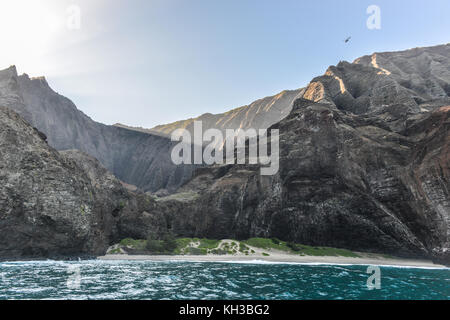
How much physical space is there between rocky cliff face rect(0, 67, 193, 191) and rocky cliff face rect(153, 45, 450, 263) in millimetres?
73674

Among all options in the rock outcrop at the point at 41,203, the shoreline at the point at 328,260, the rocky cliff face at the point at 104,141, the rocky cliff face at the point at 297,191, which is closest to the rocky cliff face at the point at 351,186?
the rocky cliff face at the point at 297,191

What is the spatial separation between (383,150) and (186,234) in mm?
62981

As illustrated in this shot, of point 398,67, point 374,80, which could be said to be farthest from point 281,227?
point 398,67

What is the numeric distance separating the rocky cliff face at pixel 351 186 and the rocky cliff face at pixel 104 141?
73.7 metres

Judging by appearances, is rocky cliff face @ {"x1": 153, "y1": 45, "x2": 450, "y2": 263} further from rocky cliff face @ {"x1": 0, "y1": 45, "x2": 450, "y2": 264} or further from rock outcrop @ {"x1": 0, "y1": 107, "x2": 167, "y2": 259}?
rock outcrop @ {"x1": 0, "y1": 107, "x2": 167, "y2": 259}

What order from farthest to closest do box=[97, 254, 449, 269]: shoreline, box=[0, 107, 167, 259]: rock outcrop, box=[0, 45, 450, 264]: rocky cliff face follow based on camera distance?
box=[97, 254, 449, 269]: shoreline < box=[0, 45, 450, 264]: rocky cliff face < box=[0, 107, 167, 259]: rock outcrop

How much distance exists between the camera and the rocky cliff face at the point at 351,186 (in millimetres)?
55812

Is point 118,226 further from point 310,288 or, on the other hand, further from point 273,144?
point 310,288

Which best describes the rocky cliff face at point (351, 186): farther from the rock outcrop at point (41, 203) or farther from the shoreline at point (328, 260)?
the rock outcrop at point (41, 203)

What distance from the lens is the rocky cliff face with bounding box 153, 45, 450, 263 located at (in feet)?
183

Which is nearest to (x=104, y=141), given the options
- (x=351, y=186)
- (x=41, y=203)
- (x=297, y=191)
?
(x=41, y=203)

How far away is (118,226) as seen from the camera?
Answer: 7125cm

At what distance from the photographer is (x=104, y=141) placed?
184 metres

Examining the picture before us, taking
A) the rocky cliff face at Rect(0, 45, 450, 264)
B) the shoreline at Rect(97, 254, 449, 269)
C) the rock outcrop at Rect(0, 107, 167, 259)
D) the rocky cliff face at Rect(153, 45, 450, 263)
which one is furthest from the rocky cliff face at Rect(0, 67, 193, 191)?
the shoreline at Rect(97, 254, 449, 269)
